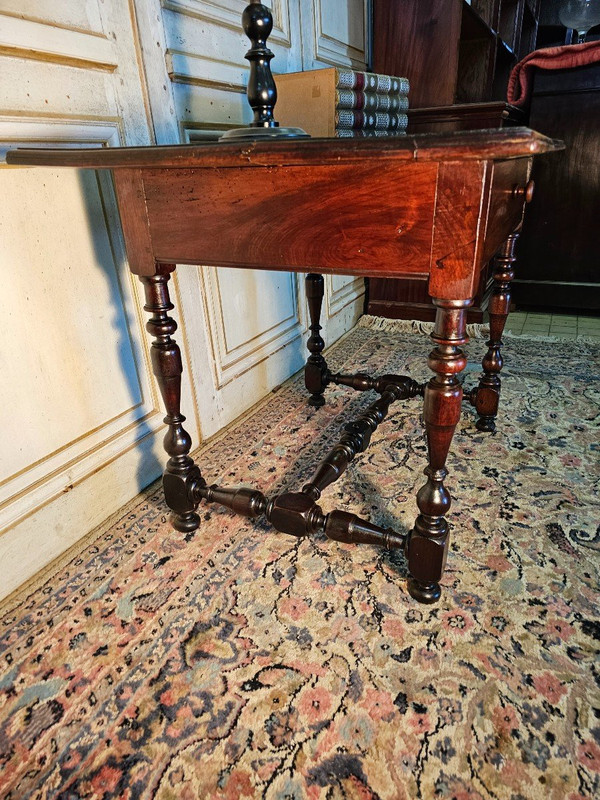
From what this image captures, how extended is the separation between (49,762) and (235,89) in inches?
68.2

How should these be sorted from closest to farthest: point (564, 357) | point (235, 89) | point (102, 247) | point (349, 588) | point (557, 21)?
point (349, 588) < point (102, 247) < point (235, 89) < point (564, 357) < point (557, 21)

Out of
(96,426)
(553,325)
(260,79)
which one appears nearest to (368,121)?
(260,79)

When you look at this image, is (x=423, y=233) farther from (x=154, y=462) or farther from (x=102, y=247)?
(x=154, y=462)

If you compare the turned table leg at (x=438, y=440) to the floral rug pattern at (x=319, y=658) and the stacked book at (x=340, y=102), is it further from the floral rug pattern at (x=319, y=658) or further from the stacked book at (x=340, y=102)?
Result: the stacked book at (x=340, y=102)

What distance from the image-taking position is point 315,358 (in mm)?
1893

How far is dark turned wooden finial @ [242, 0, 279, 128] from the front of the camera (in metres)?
1.03

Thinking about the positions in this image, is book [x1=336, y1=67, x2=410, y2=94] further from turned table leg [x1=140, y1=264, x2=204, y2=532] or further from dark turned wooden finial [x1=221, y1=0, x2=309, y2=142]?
turned table leg [x1=140, y1=264, x2=204, y2=532]

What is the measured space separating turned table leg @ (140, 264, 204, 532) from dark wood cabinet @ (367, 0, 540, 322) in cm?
121

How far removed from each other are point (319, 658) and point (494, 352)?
109cm

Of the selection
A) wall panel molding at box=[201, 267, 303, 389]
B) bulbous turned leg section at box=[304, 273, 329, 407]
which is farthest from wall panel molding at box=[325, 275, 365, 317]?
bulbous turned leg section at box=[304, 273, 329, 407]

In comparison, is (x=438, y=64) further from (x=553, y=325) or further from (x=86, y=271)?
(x=86, y=271)

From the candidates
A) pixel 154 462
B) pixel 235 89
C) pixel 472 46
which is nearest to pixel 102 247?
pixel 154 462

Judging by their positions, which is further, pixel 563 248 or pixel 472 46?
pixel 563 248

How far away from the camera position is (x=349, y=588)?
109cm
